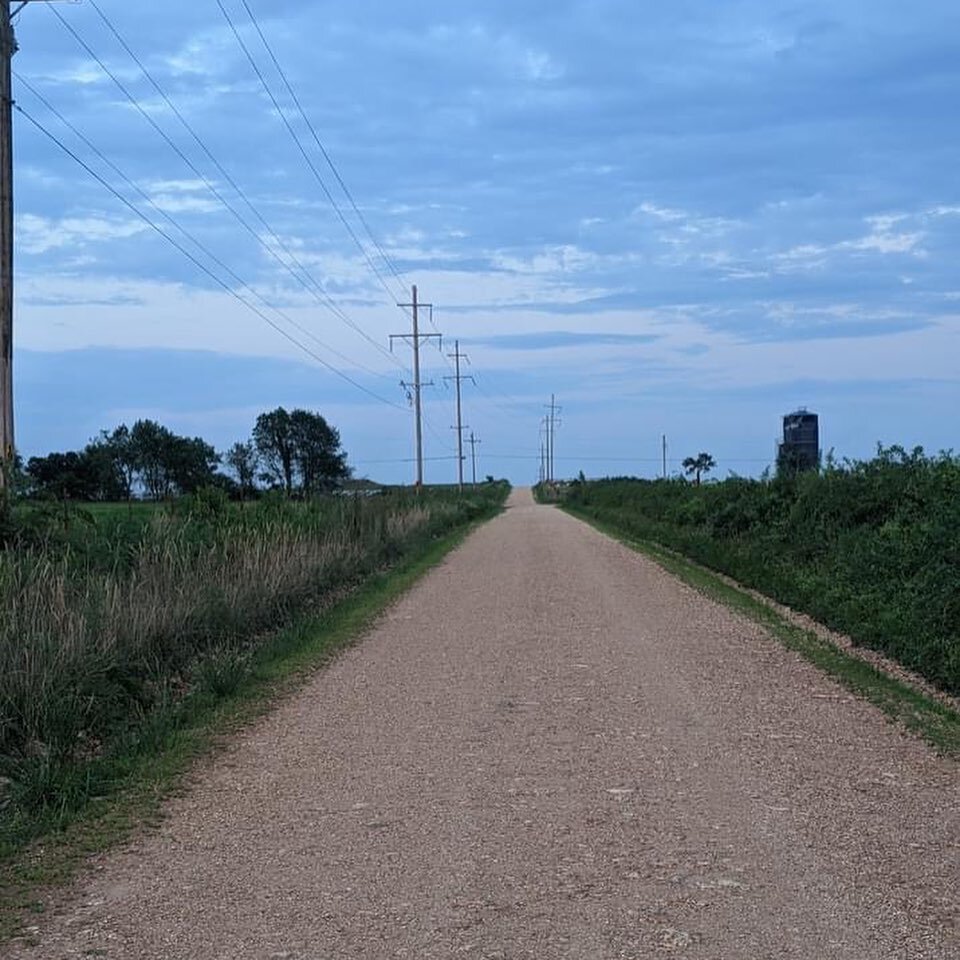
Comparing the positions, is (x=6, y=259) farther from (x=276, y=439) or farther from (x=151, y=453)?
(x=276, y=439)

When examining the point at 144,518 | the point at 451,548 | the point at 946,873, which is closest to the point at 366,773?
the point at 946,873

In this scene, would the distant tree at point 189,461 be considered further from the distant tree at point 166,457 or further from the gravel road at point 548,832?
the gravel road at point 548,832

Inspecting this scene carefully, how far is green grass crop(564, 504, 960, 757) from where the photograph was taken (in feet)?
32.0

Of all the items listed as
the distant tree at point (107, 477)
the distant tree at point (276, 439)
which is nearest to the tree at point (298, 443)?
the distant tree at point (276, 439)

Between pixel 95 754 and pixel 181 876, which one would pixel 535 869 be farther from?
pixel 95 754

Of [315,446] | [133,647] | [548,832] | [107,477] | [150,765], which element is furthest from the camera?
[315,446]

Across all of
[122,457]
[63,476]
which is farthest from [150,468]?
[63,476]

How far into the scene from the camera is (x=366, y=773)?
8.17m

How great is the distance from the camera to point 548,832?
6691mm

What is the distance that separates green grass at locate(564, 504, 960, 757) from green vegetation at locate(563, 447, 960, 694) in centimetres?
50

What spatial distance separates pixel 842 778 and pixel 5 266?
393 inches

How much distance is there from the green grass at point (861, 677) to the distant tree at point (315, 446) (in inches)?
1157

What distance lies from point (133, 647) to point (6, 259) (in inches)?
185

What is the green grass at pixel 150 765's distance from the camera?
20.4 feet
